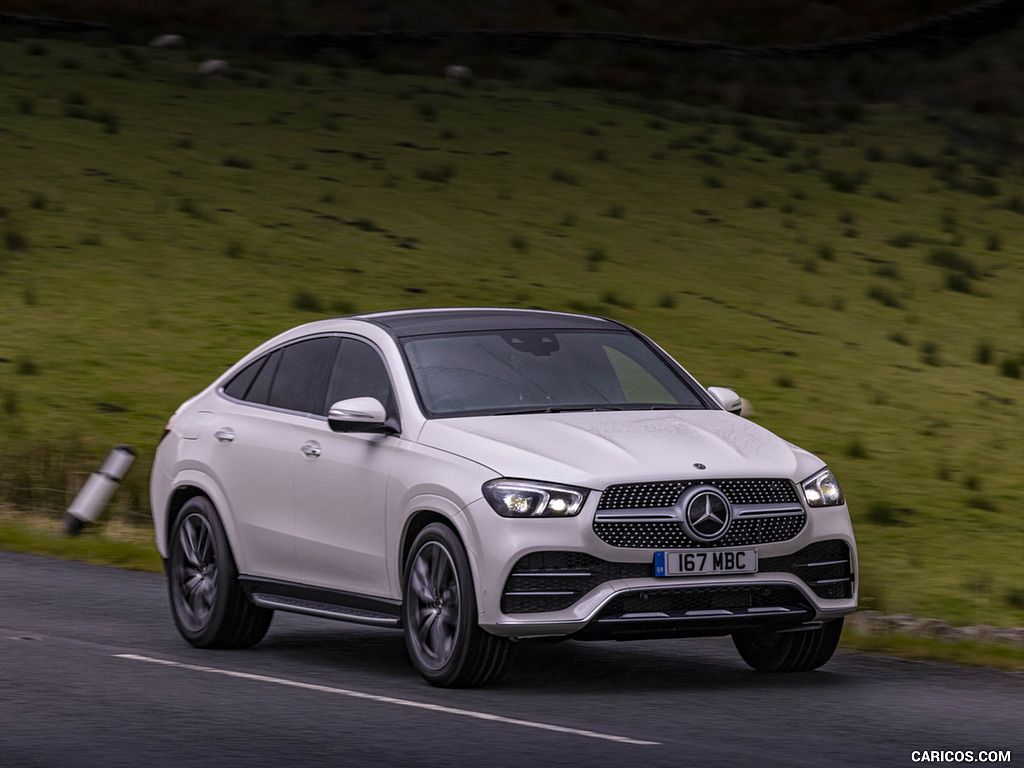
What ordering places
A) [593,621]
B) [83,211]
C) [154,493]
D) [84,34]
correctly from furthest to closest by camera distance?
[84,34], [83,211], [154,493], [593,621]

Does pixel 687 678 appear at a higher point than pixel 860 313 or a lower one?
higher

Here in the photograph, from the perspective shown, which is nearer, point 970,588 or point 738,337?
point 970,588

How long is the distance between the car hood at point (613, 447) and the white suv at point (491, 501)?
1 centimetres

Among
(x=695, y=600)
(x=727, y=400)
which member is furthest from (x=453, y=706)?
(x=727, y=400)

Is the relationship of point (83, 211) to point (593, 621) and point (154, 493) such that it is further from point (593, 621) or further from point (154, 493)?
point (593, 621)

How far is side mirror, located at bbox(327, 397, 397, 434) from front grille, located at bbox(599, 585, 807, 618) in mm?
1560

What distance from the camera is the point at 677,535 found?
368 inches

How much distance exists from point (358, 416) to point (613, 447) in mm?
1282

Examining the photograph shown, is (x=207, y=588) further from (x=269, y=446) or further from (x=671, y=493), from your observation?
(x=671, y=493)

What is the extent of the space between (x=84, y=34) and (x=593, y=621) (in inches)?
1599

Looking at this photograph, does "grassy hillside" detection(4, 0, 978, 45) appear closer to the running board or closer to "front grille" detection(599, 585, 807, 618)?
the running board

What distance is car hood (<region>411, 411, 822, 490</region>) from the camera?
30.6ft

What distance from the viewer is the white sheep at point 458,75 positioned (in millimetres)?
44812

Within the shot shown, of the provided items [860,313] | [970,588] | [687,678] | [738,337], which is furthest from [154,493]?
[860,313]
